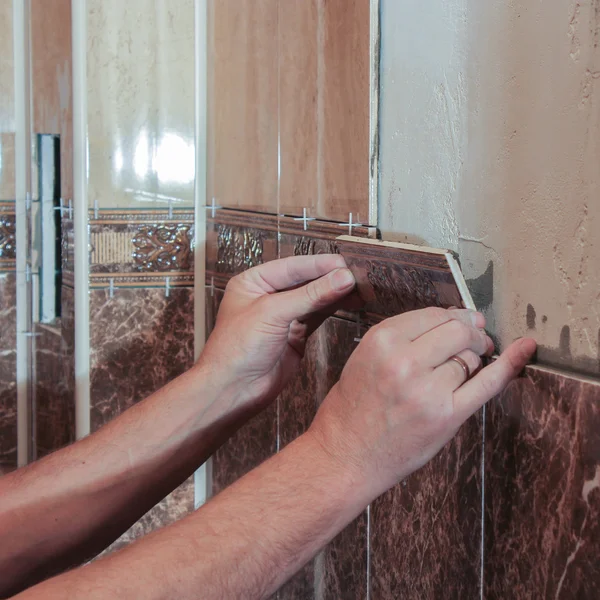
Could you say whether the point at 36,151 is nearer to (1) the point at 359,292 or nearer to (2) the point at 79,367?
(2) the point at 79,367

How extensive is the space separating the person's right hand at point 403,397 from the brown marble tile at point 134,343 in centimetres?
113

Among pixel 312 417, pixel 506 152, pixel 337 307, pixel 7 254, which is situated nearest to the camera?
pixel 506 152

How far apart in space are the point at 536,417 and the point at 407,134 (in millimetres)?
411

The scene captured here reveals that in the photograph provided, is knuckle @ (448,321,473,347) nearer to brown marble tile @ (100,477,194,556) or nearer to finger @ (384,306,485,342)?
finger @ (384,306,485,342)

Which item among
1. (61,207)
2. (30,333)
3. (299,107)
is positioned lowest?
(30,333)

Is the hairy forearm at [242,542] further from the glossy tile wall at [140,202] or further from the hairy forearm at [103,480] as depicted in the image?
the glossy tile wall at [140,202]

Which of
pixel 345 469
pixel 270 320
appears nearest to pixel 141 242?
pixel 270 320

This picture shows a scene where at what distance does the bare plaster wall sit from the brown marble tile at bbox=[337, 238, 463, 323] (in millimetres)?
51

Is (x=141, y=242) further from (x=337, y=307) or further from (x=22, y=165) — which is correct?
(x=337, y=307)

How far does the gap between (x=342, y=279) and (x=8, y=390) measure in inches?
59.4

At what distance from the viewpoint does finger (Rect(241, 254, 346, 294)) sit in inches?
40.9

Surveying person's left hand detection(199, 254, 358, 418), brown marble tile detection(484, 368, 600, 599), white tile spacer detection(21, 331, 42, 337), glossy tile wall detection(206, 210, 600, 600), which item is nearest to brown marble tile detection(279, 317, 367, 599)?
glossy tile wall detection(206, 210, 600, 600)

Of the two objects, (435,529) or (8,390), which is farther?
(8,390)

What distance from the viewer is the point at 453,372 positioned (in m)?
0.73
